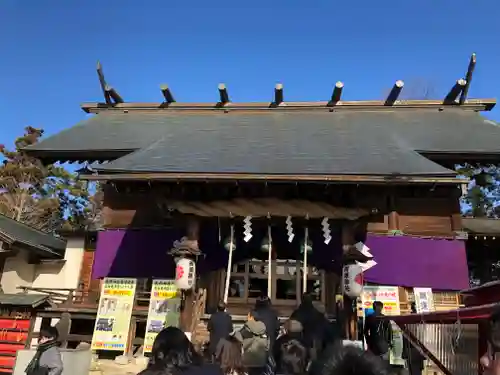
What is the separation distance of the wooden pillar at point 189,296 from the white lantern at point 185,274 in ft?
0.87

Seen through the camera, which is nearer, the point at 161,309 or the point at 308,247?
the point at 308,247

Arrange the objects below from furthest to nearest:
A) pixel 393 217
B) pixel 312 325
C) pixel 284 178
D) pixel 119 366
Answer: pixel 393 217, pixel 119 366, pixel 284 178, pixel 312 325

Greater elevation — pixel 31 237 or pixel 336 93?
pixel 336 93

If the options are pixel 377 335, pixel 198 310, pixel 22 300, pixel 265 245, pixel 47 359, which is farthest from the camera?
pixel 22 300

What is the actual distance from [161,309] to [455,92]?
431 inches

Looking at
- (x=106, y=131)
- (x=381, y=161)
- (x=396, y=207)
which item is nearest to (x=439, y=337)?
(x=381, y=161)

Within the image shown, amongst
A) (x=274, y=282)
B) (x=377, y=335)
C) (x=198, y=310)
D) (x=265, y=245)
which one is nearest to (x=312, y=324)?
(x=377, y=335)

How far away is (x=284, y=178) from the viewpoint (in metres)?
8.55

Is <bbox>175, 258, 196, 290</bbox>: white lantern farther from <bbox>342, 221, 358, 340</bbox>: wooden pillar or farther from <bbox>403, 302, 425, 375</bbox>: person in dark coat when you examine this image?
Result: <bbox>403, 302, 425, 375</bbox>: person in dark coat

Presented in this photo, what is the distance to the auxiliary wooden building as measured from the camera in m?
8.84

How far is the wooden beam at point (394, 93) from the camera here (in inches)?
492

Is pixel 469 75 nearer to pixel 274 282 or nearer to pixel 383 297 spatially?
pixel 383 297

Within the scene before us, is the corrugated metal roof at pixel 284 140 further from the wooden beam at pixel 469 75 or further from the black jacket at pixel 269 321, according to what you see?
the black jacket at pixel 269 321

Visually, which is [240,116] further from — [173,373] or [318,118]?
[173,373]
